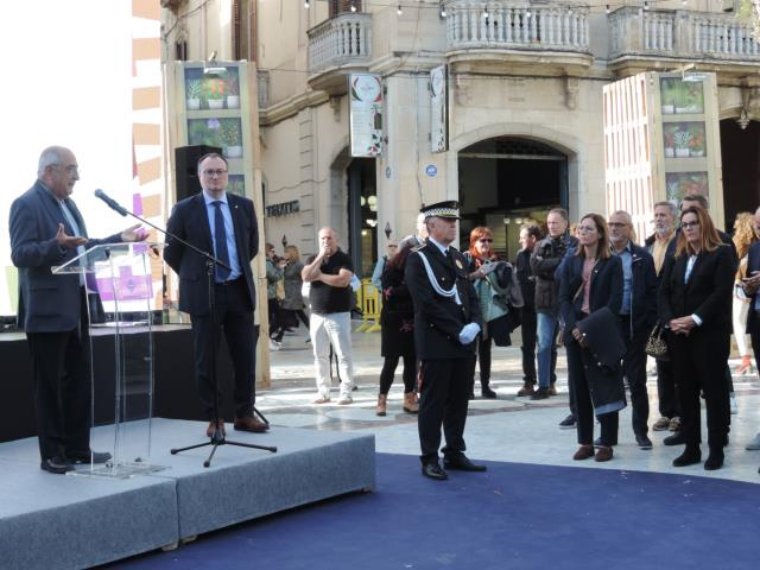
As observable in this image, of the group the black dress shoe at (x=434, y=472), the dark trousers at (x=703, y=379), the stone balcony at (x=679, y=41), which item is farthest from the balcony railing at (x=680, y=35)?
the black dress shoe at (x=434, y=472)

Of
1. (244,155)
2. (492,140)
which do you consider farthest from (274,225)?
(244,155)

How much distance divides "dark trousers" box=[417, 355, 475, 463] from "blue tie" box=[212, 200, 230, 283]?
1401 millimetres

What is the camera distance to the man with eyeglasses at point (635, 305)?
8430mm

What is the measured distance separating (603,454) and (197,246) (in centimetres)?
313

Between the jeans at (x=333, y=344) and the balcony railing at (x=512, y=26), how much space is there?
11970 millimetres

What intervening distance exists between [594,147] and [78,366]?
1865cm

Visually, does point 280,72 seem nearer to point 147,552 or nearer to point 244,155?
point 244,155

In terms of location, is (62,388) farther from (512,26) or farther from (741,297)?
(512,26)

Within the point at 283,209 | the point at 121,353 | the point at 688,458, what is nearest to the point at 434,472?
the point at 688,458

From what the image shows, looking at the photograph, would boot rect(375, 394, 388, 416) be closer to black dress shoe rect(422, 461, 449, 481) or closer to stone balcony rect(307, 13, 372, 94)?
black dress shoe rect(422, 461, 449, 481)

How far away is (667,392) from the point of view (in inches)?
364

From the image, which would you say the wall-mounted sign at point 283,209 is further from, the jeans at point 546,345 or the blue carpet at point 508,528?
the blue carpet at point 508,528

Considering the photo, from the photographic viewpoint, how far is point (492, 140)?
25.3m

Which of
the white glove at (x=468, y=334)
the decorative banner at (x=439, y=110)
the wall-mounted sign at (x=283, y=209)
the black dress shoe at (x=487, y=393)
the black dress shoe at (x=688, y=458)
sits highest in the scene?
the decorative banner at (x=439, y=110)
